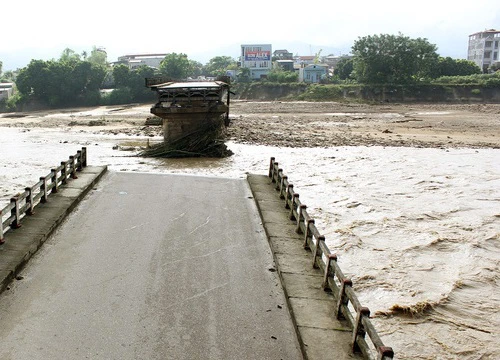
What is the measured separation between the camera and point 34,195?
1451 cm

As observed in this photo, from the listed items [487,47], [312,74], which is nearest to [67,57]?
[312,74]

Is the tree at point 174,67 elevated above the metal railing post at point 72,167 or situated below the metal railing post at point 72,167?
above

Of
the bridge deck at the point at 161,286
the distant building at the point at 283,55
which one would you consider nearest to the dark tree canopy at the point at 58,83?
the bridge deck at the point at 161,286

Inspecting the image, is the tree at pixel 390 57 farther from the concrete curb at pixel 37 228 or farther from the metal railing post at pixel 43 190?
the metal railing post at pixel 43 190

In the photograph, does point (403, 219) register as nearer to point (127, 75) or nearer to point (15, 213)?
point (15, 213)

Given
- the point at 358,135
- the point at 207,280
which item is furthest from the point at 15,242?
the point at 358,135

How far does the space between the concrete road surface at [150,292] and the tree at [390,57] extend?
66.0 meters

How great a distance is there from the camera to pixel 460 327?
991 centimetres

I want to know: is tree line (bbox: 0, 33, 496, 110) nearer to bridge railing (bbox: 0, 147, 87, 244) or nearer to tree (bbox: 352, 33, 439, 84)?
tree (bbox: 352, 33, 439, 84)

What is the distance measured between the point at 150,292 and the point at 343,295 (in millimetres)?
3143

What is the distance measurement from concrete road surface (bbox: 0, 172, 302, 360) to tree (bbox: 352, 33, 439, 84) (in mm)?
66009

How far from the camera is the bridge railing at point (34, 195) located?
419 inches

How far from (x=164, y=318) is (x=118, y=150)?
76.8 ft

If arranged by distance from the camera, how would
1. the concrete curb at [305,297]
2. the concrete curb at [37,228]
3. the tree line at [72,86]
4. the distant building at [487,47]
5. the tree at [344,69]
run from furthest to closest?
1. the distant building at [487,47]
2. the tree at [344,69]
3. the tree line at [72,86]
4. the concrete curb at [37,228]
5. the concrete curb at [305,297]
